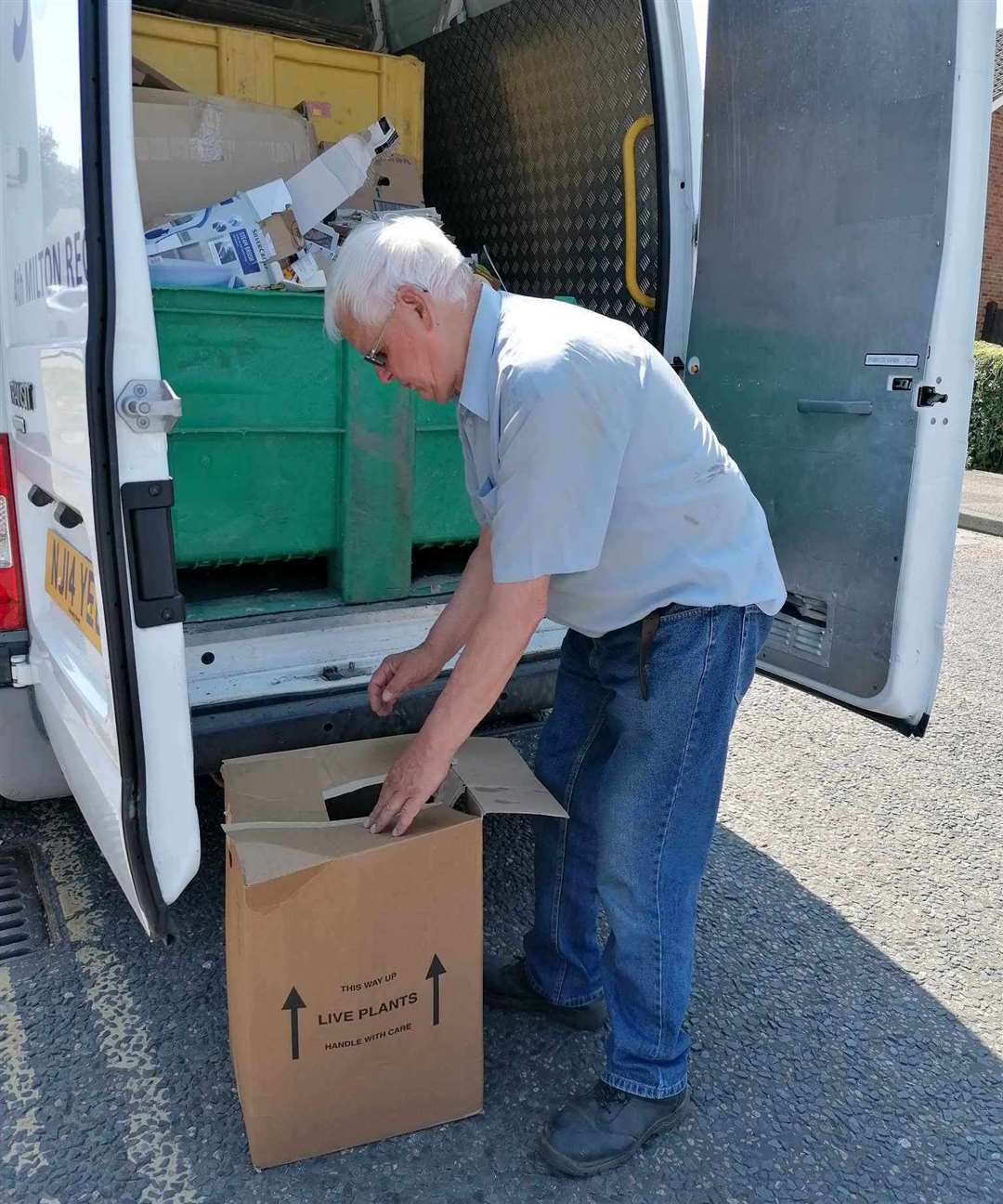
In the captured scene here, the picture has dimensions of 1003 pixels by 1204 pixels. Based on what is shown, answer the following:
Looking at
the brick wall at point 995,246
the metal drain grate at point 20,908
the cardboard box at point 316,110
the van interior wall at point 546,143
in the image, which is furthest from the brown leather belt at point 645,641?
the brick wall at point 995,246

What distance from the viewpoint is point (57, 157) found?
5.42 ft

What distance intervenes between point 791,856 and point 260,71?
10.0ft

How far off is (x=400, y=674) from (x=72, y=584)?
0.65 meters

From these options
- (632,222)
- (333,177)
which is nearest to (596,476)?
(632,222)

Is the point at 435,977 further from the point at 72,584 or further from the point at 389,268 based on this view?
the point at 389,268

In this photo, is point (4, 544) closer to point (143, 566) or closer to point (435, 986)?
point (143, 566)

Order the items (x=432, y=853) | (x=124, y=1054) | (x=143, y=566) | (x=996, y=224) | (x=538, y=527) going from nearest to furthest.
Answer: (x=538, y=527)
(x=143, y=566)
(x=432, y=853)
(x=124, y=1054)
(x=996, y=224)

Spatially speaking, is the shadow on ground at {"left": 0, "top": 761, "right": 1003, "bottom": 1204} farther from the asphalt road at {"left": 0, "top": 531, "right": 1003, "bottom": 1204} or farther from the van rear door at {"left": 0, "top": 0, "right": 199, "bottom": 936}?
the van rear door at {"left": 0, "top": 0, "right": 199, "bottom": 936}

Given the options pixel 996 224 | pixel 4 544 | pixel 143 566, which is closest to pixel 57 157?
pixel 143 566

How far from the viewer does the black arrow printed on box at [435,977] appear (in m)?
1.84

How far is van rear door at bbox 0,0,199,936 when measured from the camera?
1.53 metres

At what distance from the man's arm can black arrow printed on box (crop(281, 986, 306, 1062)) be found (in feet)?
1.04

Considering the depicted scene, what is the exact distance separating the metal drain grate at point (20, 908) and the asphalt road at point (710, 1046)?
5 cm

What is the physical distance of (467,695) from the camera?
165 centimetres
